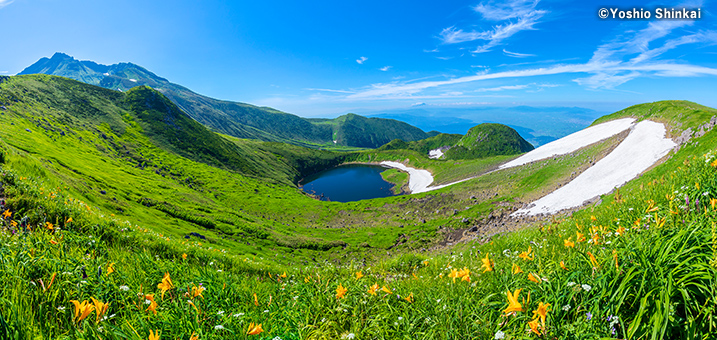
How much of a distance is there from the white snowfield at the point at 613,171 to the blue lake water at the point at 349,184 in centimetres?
7509

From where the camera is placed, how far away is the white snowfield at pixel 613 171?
87.0 ft

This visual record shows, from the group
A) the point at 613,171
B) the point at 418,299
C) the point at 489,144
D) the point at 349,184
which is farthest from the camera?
the point at 489,144

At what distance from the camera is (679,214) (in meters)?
3.43

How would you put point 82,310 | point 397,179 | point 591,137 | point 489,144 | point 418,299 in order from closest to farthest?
point 82,310 → point 418,299 → point 591,137 → point 397,179 → point 489,144

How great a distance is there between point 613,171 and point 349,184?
354 ft

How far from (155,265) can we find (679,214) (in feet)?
23.9

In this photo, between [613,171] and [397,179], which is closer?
[613,171]

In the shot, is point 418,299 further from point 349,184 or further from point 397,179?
point 349,184

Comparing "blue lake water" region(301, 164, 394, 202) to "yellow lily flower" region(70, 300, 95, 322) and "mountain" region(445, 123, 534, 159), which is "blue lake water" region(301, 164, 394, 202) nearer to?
"mountain" region(445, 123, 534, 159)

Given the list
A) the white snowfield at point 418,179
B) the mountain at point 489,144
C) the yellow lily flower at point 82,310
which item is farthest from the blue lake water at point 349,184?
the yellow lily flower at point 82,310

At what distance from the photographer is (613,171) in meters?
29.5

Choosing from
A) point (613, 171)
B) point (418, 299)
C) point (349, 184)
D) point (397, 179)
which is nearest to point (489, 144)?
point (397, 179)

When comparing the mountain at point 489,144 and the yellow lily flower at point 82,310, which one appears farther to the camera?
the mountain at point 489,144

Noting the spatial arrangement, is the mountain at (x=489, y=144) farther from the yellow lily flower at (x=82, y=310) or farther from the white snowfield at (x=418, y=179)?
the yellow lily flower at (x=82, y=310)
